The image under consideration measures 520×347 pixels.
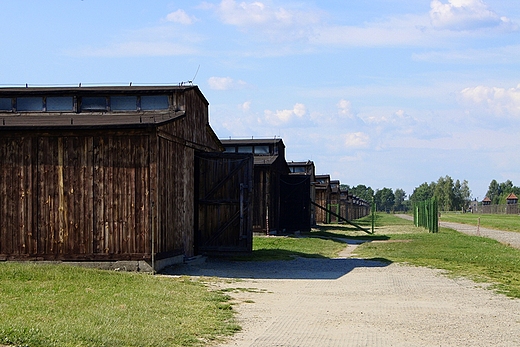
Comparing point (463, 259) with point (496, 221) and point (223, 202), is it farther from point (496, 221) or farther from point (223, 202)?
point (496, 221)

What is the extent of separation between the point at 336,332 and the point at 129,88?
44.3 ft

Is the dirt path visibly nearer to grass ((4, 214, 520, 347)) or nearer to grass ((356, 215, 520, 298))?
grass ((4, 214, 520, 347))

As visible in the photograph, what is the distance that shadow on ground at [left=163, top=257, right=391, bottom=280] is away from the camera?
1980cm

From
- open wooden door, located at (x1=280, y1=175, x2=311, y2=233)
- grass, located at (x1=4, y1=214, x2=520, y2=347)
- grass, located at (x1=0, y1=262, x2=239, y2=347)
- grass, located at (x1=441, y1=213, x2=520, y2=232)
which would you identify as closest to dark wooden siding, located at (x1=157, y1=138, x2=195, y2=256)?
grass, located at (x1=4, y1=214, x2=520, y2=347)

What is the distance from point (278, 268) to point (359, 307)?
25.1ft

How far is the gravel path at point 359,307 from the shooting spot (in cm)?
1099

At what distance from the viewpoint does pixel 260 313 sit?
13289 millimetres

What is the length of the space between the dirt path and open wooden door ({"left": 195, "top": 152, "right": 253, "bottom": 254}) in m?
1.20

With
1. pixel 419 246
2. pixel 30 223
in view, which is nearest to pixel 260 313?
pixel 30 223

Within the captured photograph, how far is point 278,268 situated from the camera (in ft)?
71.7

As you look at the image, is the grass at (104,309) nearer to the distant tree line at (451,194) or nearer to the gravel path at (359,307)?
the gravel path at (359,307)

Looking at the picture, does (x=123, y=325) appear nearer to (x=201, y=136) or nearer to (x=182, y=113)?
(x=182, y=113)

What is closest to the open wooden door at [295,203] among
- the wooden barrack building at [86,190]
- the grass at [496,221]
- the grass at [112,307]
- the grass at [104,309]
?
the grass at [112,307]

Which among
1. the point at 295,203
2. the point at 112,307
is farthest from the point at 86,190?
the point at 295,203
